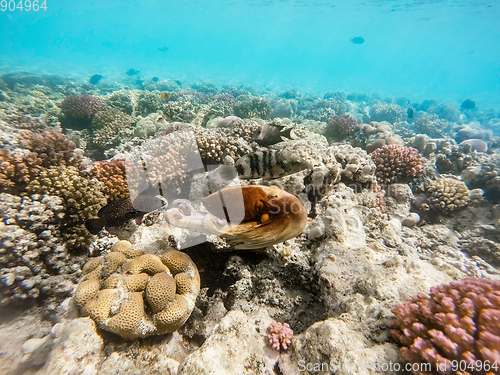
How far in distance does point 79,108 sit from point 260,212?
10.0 m

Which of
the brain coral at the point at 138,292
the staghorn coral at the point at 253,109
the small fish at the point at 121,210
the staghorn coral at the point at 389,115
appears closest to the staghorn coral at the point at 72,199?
the small fish at the point at 121,210

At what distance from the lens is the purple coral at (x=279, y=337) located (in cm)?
202

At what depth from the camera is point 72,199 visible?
10.6 feet

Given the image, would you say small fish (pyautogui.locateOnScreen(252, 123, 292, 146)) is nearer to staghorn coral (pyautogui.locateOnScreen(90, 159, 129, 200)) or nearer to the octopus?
the octopus

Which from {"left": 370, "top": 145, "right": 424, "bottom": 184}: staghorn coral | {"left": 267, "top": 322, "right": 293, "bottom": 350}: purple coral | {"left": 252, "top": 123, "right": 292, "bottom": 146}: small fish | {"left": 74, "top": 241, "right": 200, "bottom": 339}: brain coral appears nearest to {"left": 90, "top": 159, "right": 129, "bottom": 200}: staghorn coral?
{"left": 74, "top": 241, "right": 200, "bottom": 339}: brain coral

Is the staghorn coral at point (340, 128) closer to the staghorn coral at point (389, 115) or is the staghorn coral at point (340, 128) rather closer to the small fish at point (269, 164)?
the small fish at point (269, 164)

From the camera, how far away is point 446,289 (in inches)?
73.7

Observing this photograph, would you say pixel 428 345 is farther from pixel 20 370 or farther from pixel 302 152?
pixel 20 370

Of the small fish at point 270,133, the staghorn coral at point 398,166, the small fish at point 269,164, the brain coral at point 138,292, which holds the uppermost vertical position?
the small fish at point 270,133

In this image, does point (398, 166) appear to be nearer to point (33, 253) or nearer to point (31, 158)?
point (33, 253)

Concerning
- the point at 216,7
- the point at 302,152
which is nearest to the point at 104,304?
the point at 302,152

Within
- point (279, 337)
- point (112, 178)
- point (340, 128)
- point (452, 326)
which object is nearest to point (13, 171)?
point (112, 178)

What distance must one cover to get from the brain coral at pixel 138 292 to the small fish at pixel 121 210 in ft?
1.10

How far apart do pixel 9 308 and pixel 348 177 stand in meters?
5.50
